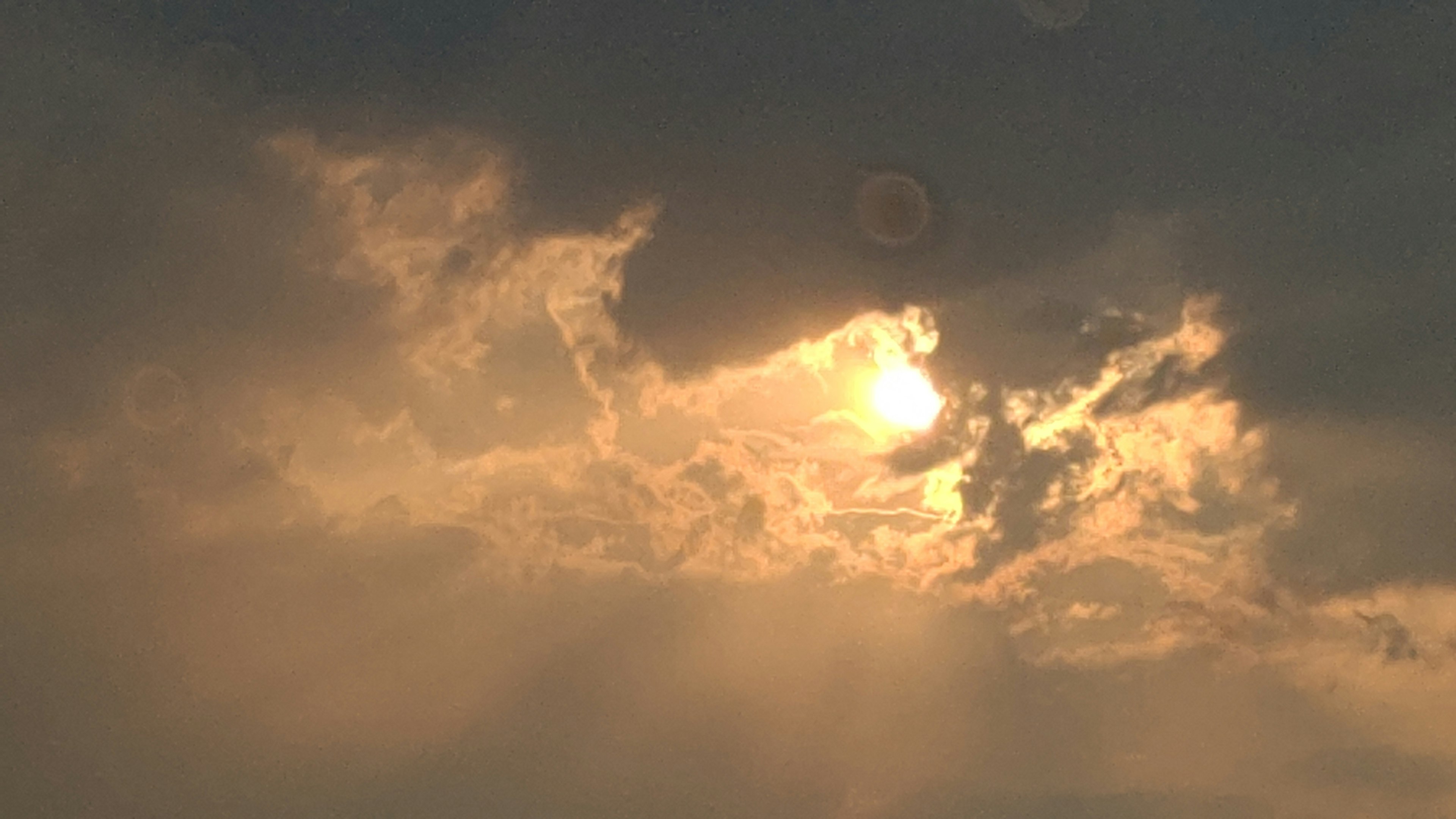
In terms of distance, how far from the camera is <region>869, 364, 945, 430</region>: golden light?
9062mm

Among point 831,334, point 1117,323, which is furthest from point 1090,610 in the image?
point 831,334

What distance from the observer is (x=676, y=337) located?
8977mm

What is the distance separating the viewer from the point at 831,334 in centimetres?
902

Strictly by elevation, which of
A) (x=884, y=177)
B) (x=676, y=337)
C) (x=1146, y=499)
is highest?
(x=884, y=177)

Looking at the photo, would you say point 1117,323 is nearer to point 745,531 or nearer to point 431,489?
point 745,531

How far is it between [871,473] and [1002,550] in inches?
44.4

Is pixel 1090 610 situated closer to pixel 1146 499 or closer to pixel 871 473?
pixel 1146 499

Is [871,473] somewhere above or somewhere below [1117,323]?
below

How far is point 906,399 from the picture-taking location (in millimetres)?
9109

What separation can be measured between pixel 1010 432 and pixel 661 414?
257 cm

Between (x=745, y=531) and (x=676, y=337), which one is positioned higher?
(x=676, y=337)

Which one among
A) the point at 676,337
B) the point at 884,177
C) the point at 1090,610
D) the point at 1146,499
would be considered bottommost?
the point at 1090,610

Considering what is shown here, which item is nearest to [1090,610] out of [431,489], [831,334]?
[831,334]

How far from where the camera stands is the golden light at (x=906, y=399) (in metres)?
9.06
